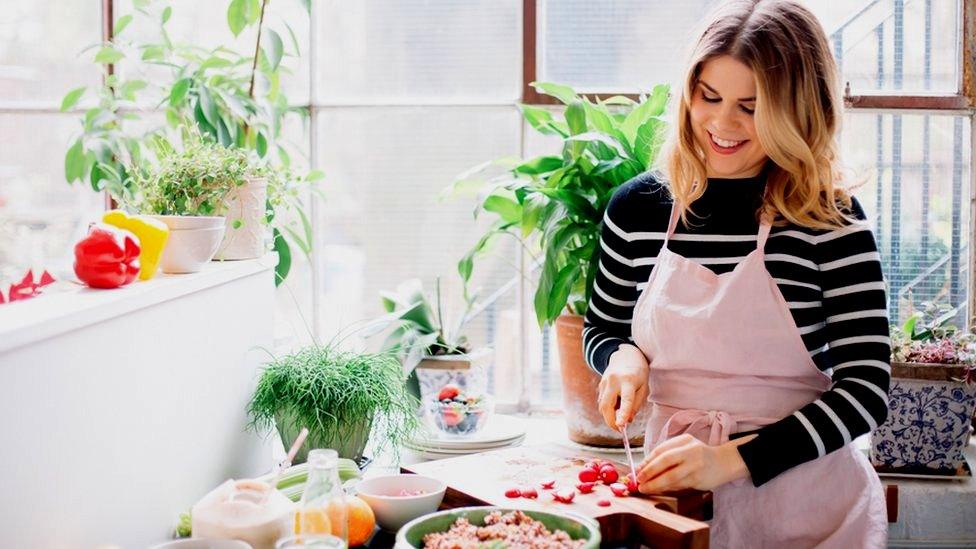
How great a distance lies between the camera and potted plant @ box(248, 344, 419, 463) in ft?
6.12

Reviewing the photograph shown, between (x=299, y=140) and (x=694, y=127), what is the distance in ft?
4.37

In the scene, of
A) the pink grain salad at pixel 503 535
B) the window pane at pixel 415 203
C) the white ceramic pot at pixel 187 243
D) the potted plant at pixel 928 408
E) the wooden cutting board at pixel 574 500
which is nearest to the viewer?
the pink grain salad at pixel 503 535

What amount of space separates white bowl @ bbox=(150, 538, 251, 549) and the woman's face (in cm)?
93

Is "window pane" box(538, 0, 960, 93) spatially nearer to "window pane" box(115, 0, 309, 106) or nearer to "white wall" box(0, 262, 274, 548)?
"window pane" box(115, 0, 309, 106)

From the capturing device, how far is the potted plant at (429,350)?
94.5 inches

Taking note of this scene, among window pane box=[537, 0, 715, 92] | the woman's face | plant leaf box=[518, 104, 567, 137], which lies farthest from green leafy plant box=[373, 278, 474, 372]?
the woman's face

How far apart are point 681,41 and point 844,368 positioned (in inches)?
48.9

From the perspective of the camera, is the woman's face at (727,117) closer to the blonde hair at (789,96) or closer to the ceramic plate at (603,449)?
the blonde hair at (789,96)

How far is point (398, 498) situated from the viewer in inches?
60.6

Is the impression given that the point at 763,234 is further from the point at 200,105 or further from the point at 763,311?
the point at 200,105

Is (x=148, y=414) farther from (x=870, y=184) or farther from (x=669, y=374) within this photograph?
(x=870, y=184)

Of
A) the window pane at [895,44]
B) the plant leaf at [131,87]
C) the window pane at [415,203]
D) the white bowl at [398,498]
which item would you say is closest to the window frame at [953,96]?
the window pane at [895,44]

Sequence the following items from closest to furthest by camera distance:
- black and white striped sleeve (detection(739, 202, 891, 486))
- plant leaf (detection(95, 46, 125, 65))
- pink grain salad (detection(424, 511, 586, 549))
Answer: pink grain salad (detection(424, 511, 586, 549))
black and white striped sleeve (detection(739, 202, 891, 486))
plant leaf (detection(95, 46, 125, 65))

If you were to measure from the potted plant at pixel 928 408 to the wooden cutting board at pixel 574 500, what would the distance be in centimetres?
79
